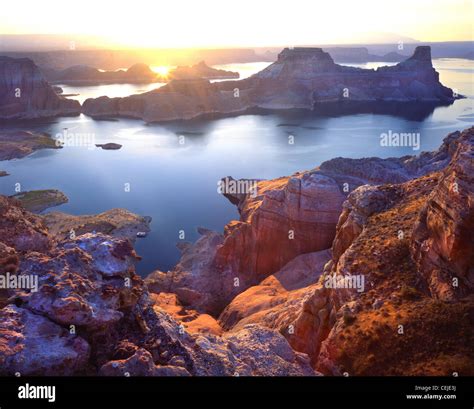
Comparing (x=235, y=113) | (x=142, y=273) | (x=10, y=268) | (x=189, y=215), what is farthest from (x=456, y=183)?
(x=235, y=113)

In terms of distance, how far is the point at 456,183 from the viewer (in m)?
15.1

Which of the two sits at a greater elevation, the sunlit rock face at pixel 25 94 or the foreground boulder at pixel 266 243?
the sunlit rock face at pixel 25 94

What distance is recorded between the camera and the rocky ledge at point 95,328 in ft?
33.5

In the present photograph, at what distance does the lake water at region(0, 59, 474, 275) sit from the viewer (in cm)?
5475

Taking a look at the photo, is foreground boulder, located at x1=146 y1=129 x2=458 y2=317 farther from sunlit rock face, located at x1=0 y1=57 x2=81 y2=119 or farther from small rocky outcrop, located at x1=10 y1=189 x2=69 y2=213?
sunlit rock face, located at x1=0 y1=57 x2=81 y2=119

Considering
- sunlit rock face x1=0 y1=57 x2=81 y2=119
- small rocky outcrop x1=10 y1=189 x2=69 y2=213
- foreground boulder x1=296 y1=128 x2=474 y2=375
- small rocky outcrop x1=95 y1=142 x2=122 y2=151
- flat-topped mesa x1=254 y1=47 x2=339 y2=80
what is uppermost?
flat-topped mesa x1=254 y1=47 x2=339 y2=80

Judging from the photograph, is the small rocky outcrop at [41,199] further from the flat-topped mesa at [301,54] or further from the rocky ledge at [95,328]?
the flat-topped mesa at [301,54]

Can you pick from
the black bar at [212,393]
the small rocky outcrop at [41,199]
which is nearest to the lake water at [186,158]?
the small rocky outcrop at [41,199]

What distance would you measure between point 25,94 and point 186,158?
7265cm

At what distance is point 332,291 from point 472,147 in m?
8.03

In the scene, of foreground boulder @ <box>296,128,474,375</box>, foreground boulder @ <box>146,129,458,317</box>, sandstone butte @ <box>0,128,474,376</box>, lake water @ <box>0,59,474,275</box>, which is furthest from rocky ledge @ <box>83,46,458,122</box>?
foreground boulder @ <box>296,128,474,375</box>

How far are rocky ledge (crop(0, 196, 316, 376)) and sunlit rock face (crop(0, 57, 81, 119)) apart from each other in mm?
124411

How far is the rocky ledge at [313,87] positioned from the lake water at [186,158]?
13.7m

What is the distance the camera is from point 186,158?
271ft
